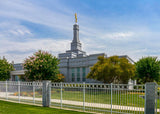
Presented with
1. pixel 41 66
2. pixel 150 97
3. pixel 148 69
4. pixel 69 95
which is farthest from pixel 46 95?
pixel 148 69

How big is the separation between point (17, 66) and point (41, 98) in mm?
44227

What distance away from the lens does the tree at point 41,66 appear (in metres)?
19.2

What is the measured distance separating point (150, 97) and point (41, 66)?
1462cm

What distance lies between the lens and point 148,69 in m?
21.7

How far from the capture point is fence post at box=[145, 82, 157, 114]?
670 cm

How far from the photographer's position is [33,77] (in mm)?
19906

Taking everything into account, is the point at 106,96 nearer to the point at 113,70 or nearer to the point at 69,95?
the point at 69,95

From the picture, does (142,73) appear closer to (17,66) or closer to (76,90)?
(76,90)

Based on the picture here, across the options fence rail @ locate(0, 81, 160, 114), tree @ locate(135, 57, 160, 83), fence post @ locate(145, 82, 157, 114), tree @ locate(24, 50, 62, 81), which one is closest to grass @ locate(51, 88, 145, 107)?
fence rail @ locate(0, 81, 160, 114)

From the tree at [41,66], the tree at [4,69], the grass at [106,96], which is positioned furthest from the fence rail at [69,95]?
the tree at [4,69]

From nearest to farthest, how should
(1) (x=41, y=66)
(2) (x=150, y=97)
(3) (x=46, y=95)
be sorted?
(2) (x=150, y=97) → (3) (x=46, y=95) → (1) (x=41, y=66)

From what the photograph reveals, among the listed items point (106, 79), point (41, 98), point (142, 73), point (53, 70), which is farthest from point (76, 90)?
point (142, 73)

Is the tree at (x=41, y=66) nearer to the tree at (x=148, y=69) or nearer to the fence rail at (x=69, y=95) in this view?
the fence rail at (x=69, y=95)

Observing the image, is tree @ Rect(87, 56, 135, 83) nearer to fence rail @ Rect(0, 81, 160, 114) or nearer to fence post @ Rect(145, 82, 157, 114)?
fence rail @ Rect(0, 81, 160, 114)
